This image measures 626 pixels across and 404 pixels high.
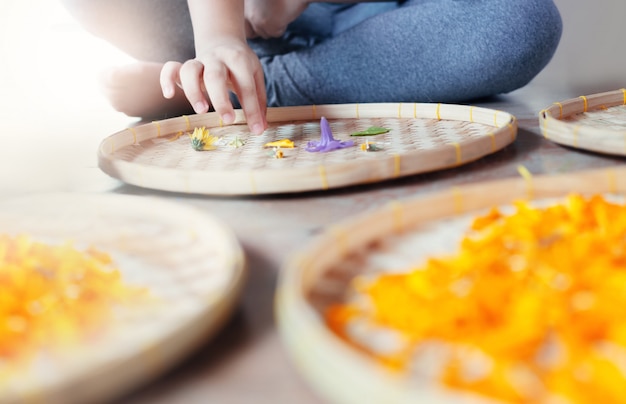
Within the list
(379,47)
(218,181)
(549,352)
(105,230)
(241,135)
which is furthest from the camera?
(379,47)

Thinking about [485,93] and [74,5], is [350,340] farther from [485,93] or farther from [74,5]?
[74,5]

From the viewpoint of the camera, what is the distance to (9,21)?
2270 mm

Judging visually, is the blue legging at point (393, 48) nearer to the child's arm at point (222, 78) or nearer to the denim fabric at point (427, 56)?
the denim fabric at point (427, 56)

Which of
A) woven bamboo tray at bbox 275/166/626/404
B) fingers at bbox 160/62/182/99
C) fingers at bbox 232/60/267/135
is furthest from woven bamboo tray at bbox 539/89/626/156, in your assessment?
fingers at bbox 160/62/182/99

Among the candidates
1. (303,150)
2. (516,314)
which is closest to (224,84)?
(303,150)

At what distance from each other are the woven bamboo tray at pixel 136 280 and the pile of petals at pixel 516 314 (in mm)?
84

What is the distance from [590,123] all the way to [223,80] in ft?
1.62

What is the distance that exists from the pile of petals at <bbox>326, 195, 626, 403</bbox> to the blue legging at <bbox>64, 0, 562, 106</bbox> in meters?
0.74

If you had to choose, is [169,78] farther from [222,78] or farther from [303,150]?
[303,150]

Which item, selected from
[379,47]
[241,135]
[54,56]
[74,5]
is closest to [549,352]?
[241,135]

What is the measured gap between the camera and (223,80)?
0.82 m

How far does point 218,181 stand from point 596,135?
0.42 m

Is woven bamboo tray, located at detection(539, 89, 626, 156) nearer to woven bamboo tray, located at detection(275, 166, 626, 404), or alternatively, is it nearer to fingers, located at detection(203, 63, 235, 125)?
woven bamboo tray, located at detection(275, 166, 626, 404)

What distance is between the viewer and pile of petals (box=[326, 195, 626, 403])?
0.99 feet
